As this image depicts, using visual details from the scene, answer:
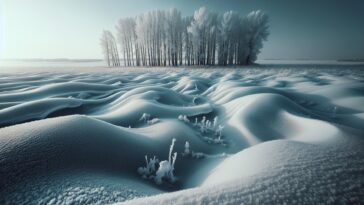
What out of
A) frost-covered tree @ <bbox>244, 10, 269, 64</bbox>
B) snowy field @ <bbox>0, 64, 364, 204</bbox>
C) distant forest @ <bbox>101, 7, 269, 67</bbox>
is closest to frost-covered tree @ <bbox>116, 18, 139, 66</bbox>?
distant forest @ <bbox>101, 7, 269, 67</bbox>

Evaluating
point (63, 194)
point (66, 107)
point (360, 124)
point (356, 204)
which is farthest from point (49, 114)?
point (360, 124)

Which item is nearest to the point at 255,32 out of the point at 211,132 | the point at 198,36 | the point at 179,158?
the point at 198,36

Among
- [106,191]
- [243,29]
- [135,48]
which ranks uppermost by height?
Answer: [243,29]

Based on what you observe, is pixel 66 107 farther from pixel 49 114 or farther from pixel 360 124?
pixel 360 124

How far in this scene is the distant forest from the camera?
2977 cm

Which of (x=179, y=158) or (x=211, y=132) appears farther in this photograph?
(x=211, y=132)

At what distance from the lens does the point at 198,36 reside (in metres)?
30.1

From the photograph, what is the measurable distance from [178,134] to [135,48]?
3599cm

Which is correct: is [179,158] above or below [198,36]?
below

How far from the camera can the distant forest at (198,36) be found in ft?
97.7

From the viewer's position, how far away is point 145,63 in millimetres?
35000

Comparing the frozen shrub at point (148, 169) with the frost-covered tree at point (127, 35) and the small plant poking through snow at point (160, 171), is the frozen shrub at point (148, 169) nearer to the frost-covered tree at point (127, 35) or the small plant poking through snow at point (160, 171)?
the small plant poking through snow at point (160, 171)

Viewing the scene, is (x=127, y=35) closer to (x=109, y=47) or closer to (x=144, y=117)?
(x=109, y=47)

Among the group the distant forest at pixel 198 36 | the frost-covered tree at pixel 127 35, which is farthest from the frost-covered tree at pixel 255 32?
the frost-covered tree at pixel 127 35
